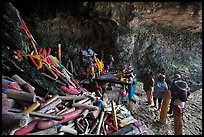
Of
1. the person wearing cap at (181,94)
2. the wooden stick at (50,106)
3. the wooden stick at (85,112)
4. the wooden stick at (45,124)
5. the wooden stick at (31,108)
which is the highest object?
the wooden stick at (31,108)

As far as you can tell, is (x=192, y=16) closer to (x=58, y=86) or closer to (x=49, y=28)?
(x=58, y=86)

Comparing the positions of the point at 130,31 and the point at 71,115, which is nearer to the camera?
the point at 71,115

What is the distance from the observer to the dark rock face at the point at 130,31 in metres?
8.29

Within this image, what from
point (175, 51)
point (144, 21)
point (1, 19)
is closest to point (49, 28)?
point (1, 19)

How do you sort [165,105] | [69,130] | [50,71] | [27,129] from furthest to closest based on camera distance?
[165,105] < [50,71] < [69,130] < [27,129]

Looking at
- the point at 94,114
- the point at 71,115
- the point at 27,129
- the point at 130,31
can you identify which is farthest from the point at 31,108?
the point at 130,31

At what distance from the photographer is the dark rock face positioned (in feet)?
27.2

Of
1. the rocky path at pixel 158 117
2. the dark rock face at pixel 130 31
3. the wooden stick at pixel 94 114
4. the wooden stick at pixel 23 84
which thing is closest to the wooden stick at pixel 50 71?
the wooden stick at pixel 23 84

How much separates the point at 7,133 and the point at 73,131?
1.37m

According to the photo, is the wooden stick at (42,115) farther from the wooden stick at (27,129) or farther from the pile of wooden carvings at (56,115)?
the wooden stick at (27,129)

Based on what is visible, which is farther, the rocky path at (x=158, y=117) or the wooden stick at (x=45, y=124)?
the rocky path at (x=158, y=117)

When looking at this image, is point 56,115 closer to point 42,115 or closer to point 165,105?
point 42,115

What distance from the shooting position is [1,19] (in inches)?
220

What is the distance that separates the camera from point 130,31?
12.3 metres
